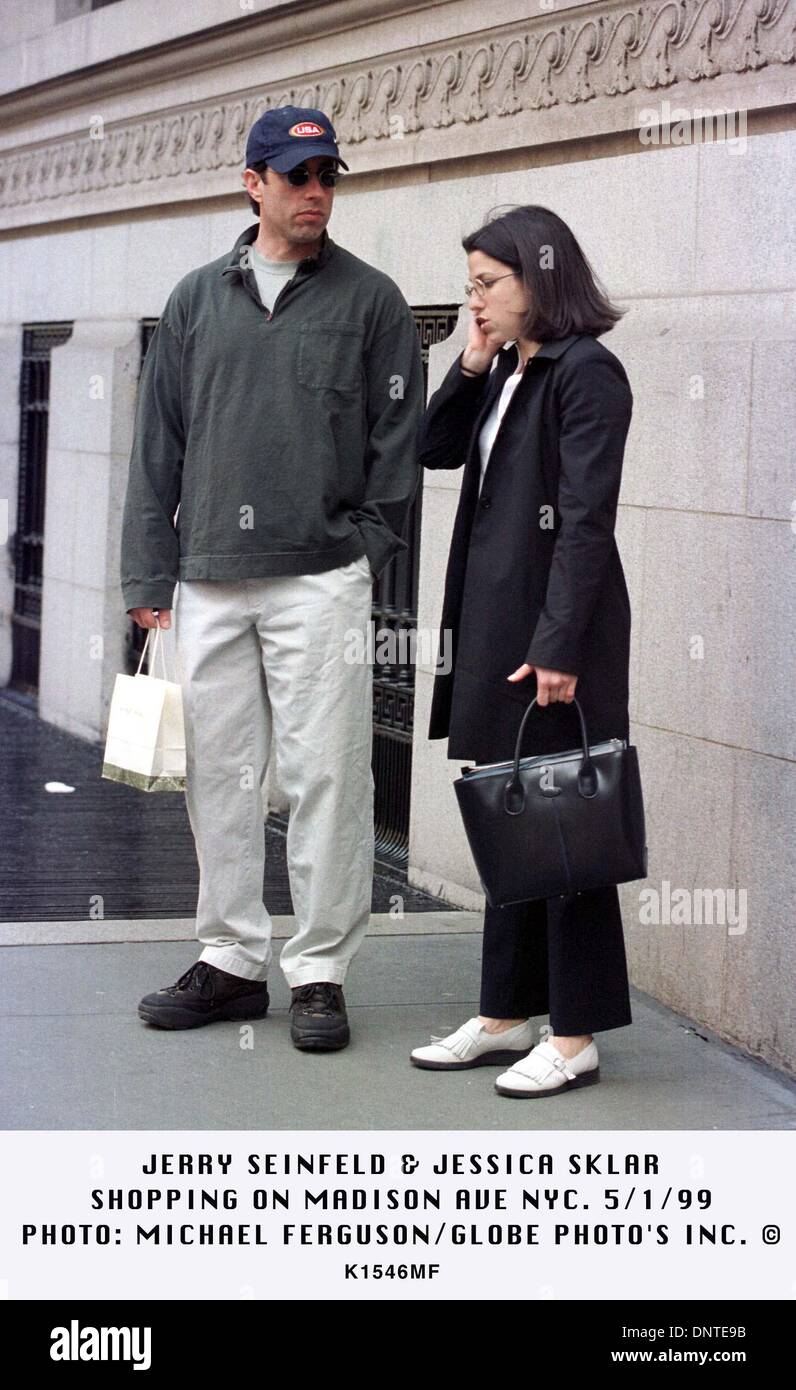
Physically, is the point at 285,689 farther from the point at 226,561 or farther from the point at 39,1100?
the point at 39,1100

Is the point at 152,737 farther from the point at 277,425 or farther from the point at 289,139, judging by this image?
the point at 289,139

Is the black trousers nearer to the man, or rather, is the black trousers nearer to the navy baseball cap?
the man

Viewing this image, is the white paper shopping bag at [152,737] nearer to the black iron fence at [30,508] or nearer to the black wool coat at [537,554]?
the black wool coat at [537,554]

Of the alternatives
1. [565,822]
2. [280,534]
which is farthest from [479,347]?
[565,822]

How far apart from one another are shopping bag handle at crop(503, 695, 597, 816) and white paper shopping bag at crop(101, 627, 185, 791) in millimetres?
1221

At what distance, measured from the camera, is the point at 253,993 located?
5.46m

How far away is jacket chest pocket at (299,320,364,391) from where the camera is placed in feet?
16.8

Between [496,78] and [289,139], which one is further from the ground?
[496,78]

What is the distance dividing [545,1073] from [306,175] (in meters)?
2.29

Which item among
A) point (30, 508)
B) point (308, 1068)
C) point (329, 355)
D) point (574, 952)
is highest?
point (329, 355)

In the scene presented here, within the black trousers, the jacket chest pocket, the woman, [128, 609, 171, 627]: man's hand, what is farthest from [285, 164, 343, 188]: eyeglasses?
the black trousers

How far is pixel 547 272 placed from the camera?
4609 mm

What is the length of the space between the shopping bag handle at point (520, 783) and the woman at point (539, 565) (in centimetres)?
12

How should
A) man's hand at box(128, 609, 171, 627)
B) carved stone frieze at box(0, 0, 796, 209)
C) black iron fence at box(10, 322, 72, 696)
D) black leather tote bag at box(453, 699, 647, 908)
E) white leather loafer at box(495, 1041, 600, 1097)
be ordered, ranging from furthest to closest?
1. black iron fence at box(10, 322, 72, 696)
2. carved stone frieze at box(0, 0, 796, 209)
3. man's hand at box(128, 609, 171, 627)
4. white leather loafer at box(495, 1041, 600, 1097)
5. black leather tote bag at box(453, 699, 647, 908)
